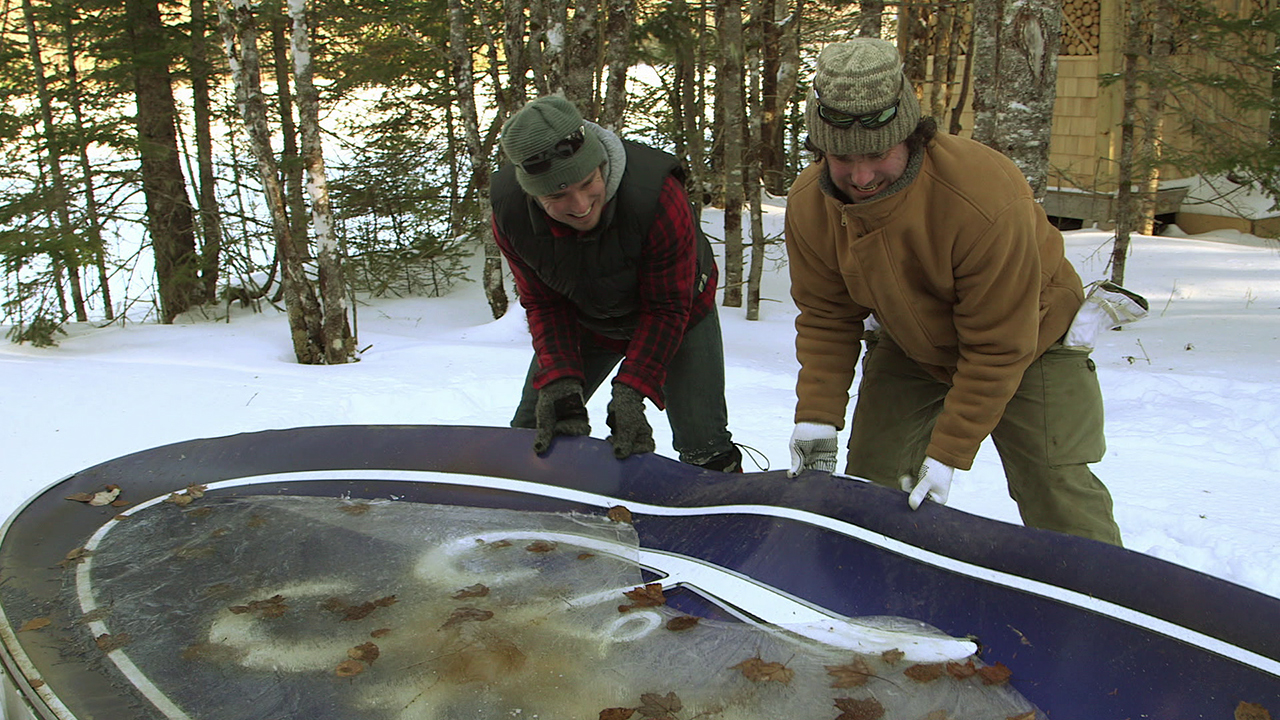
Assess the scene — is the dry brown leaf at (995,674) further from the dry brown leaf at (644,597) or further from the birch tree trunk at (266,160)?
the birch tree trunk at (266,160)

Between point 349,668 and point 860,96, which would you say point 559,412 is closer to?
point 349,668

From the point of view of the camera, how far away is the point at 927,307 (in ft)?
7.96

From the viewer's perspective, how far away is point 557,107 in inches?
103

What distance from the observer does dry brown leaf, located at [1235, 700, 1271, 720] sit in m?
1.79

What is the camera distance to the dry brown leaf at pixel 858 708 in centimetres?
192

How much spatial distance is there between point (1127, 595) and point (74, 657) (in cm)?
244

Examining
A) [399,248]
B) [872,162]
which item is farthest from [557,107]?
[399,248]

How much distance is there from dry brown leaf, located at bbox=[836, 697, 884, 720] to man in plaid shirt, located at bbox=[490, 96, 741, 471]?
124 centimetres

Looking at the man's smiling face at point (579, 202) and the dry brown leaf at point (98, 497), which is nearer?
the man's smiling face at point (579, 202)

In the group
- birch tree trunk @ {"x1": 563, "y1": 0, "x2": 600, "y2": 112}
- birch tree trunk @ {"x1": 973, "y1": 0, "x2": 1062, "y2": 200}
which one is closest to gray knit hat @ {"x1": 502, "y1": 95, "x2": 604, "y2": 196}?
birch tree trunk @ {"x1": 973, "y1": 0, "x2": 1062, "y2": 200}

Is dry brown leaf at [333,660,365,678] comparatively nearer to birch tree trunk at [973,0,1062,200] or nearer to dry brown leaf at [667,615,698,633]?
dry brown leaf at [667,615,698,633]

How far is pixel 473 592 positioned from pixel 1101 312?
1842mm

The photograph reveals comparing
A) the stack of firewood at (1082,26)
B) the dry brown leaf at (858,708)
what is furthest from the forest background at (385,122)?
the dry brown leaf at (858,708)

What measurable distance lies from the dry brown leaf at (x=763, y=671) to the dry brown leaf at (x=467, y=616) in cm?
66
